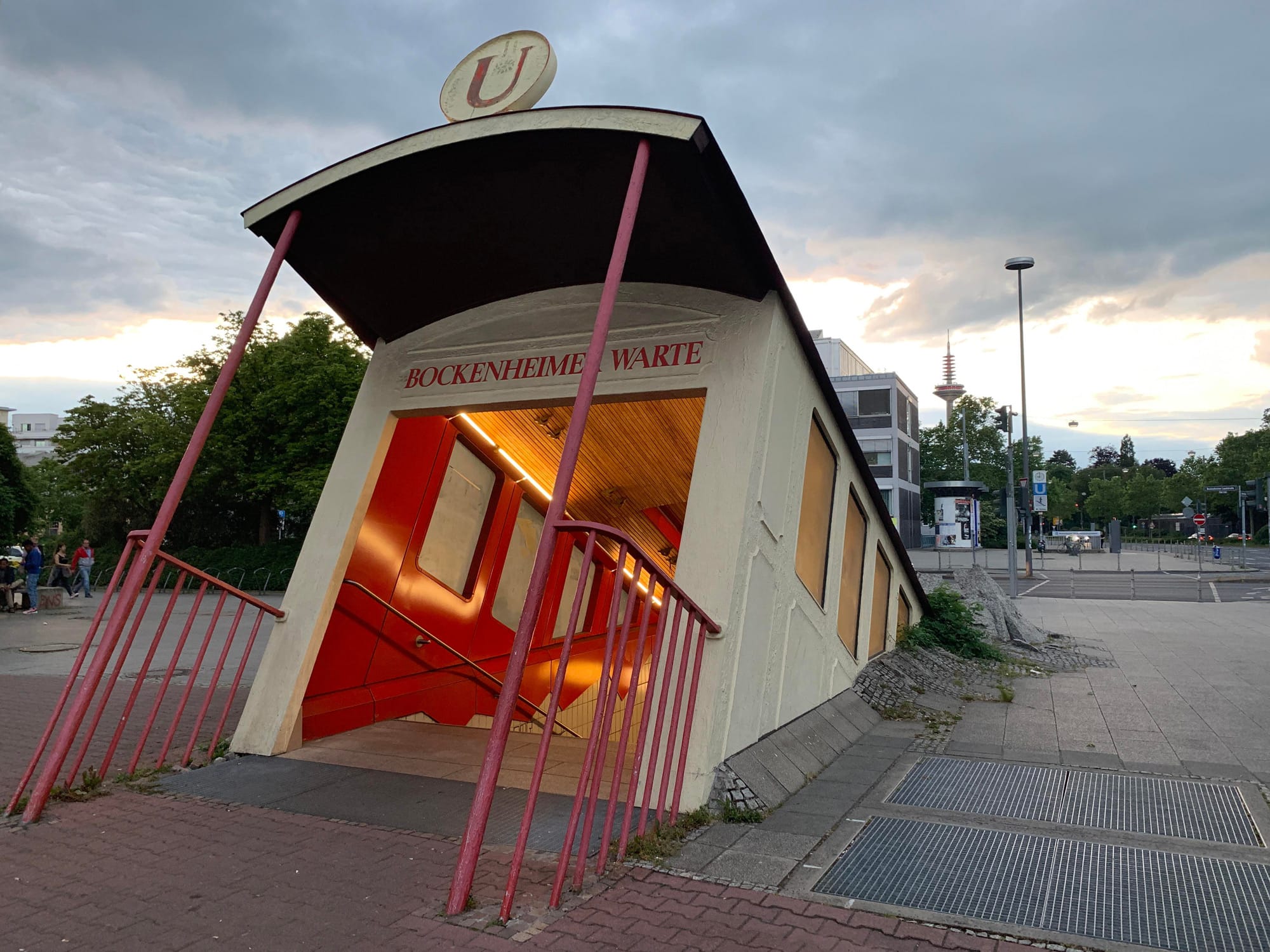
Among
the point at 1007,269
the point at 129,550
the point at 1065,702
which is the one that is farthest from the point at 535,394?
the point at 1007,269

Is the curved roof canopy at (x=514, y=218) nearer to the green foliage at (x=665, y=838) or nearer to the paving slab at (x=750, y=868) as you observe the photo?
the green foliage at (x=665, y=838)

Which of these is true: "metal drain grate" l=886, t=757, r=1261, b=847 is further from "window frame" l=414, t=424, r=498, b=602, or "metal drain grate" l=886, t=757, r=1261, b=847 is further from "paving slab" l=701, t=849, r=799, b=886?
"window frame" l=414, t=424, r=498, b=602

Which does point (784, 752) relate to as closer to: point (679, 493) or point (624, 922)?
point (624, 922)

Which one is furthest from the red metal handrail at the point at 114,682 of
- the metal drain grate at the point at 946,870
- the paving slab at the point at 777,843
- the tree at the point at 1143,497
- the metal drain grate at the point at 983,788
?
the tree at the point at 1143,497

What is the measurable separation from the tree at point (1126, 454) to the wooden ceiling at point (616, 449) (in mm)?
144707

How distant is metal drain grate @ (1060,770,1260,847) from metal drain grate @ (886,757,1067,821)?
131 mm

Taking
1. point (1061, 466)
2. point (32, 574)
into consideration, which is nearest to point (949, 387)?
point (1061, 466)

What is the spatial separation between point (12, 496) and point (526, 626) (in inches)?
957

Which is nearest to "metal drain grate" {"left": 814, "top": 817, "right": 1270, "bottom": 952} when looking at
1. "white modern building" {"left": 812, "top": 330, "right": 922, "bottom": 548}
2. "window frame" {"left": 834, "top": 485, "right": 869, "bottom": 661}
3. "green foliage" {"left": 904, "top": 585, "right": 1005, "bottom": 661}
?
"window frame" {"left": 834, "top": 485, "right": 869, "bottom": 661}

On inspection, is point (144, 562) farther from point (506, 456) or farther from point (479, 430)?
point (506, 456)

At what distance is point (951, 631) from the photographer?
11.8 meters

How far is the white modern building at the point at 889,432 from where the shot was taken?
5512 centimetres

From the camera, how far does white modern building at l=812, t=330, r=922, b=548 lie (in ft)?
181

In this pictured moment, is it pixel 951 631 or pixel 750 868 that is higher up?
pixel 951 631
